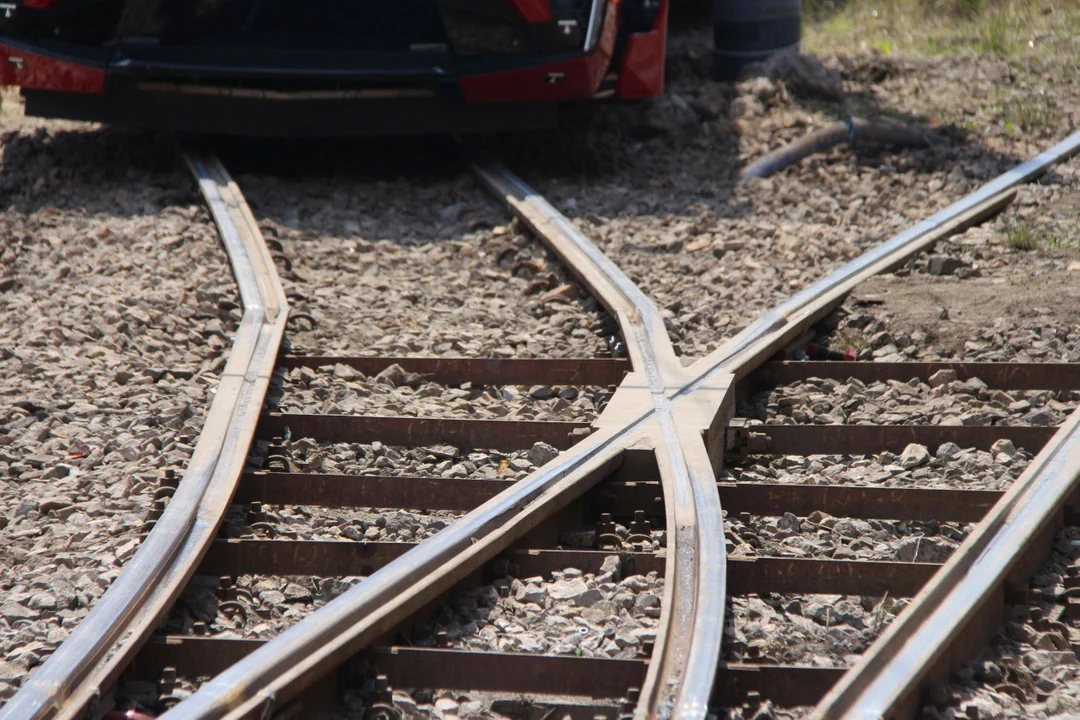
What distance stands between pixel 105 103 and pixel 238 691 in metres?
6.17

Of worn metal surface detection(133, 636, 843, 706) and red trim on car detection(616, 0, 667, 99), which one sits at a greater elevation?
red trim on car detection(616, 0, 667, 99)

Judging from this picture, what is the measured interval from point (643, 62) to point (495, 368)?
154 inches

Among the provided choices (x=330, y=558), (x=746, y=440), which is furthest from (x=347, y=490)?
(x=746, y=440)

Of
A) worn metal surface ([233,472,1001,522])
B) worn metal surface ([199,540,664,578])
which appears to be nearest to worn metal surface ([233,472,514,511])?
worn metal surface ([233,472,1001,522])

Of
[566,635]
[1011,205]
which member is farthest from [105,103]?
[566,635]

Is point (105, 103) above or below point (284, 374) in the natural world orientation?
above

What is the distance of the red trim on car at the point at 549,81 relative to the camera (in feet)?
24.7

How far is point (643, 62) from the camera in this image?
799 centimetres

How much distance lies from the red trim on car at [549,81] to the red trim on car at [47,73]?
213 cm

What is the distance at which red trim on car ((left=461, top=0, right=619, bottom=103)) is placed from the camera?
297 inches

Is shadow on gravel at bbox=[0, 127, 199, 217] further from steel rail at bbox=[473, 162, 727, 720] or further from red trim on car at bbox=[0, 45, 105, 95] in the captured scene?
steel rail at bbox=[473, 162, 727, 720]

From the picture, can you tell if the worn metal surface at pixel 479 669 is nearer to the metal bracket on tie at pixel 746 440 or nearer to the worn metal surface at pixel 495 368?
the metal bracket on tie at pixel 746 440

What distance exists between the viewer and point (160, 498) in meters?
3.47

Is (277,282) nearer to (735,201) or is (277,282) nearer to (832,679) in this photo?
(735,201)
